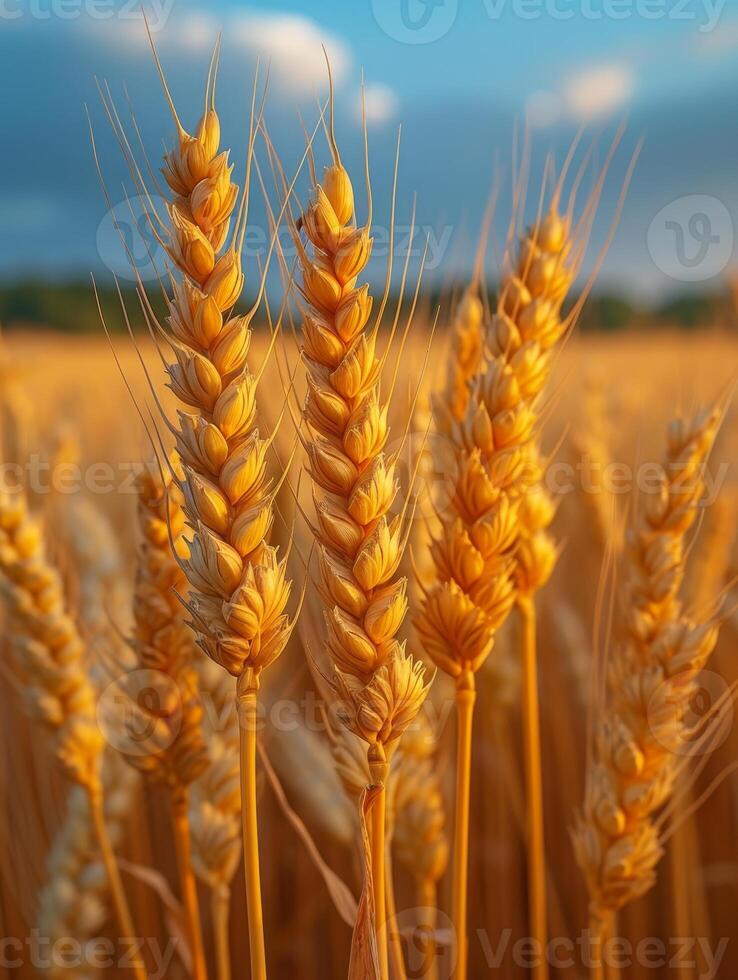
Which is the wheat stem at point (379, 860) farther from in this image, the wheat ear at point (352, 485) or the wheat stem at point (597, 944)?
the wheat stem at point (597, 944)

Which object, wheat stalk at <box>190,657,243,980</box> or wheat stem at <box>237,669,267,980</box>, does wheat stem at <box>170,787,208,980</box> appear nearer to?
wheat stalk at <box>190,657,243,980</box>

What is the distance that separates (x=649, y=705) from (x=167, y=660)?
1.89 ft

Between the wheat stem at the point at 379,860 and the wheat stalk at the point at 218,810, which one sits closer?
the wheat stem at the point at 379,860

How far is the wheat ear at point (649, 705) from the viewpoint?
101 centimetres

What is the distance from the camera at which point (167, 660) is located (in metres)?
1.00

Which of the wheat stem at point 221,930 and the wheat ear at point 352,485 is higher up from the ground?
the wheat ear at point 352,485

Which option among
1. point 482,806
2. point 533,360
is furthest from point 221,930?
point 482,806

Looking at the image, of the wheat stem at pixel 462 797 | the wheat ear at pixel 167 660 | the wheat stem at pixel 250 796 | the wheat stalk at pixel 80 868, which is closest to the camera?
the wheat stem at pixel 250 796

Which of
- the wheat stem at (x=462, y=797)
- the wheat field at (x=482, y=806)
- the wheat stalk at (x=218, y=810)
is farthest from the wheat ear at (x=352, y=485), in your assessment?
the wheat field at (x=482, y=806)

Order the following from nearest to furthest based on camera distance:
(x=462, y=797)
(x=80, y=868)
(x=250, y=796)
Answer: (x=250, y=796), (x=462, y=797), (x=80, y=868)

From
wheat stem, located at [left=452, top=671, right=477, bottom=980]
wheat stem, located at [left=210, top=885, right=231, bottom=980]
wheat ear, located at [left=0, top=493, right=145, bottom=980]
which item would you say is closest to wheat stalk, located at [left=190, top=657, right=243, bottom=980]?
wheat stem, located at [left=210, top=885, right=231, bottom=980]

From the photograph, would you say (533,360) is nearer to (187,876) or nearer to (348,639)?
(348,639)

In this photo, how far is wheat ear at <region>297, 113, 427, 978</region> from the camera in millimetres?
724

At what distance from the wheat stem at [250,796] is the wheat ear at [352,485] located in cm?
8
